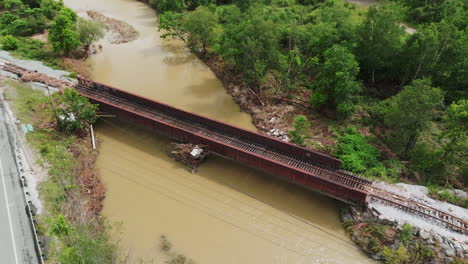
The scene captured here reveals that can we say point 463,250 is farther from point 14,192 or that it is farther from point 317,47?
point 14,192

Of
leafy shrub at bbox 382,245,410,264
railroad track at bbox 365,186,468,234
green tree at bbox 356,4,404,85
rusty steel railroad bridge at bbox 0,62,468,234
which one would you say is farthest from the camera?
green tree at bbox 356,4,404,85

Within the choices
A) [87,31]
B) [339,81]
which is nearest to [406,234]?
Answer: [339,81]

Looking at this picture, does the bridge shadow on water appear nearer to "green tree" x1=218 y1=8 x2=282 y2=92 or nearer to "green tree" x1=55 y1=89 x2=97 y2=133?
"green tree" x1=55 y1=89 x2=97 y2=133

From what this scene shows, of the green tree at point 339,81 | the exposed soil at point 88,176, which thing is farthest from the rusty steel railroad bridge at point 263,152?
Answer: the green tree at point 339,81

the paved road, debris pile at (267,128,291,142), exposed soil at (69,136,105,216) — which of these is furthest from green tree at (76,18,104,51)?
debris pile at (267,128,291,142)

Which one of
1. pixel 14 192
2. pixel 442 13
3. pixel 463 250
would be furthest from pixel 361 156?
pixel 442 13

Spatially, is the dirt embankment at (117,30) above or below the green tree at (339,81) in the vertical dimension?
below

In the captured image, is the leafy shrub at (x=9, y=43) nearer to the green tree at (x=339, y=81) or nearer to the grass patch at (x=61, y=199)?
the grass patch at (x=61, y=199)
